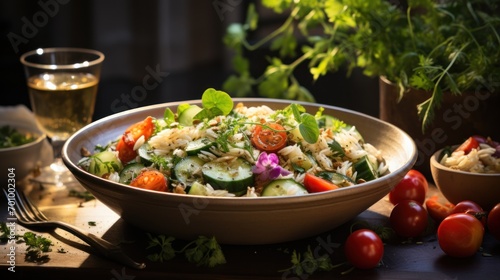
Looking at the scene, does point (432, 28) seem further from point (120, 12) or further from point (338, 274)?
point (120, 12)

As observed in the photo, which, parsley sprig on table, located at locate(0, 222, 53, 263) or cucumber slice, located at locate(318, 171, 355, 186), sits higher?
cucumber slice, located at locate(318, 171, 355, 186)

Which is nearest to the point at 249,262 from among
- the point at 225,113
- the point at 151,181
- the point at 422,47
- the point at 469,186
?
the point at 151,181

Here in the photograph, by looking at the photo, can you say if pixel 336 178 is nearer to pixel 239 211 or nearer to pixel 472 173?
pixel 239 211

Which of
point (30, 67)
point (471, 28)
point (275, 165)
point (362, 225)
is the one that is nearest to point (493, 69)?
point (471, 28)

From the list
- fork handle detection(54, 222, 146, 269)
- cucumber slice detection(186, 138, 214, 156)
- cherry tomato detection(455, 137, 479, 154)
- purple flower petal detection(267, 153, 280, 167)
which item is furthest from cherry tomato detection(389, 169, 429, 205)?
fork handle detection(54, 222, 146, 269)

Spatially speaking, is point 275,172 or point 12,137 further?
point 12,137

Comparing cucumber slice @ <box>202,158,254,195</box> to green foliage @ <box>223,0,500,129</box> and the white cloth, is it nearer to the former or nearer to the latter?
green foliage @ <box>223,0,500,129</box>

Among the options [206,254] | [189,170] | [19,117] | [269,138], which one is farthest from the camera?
[19,117]
